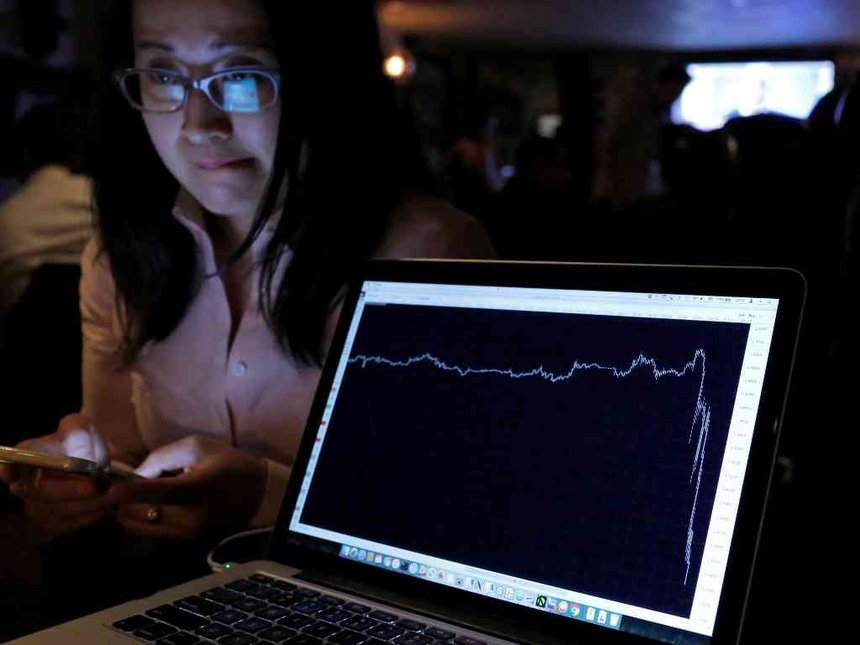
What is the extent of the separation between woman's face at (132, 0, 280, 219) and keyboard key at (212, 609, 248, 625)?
51cm

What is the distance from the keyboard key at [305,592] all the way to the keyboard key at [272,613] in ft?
0.09

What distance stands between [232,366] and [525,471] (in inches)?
20.7

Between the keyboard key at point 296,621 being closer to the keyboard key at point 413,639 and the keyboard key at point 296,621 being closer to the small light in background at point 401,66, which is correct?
the keyboard key at point 413,639

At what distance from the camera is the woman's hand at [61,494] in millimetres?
814

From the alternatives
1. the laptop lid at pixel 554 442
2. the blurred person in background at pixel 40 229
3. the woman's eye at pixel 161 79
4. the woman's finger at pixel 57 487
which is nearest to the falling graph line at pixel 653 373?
the laptop lid at pixel 554 442

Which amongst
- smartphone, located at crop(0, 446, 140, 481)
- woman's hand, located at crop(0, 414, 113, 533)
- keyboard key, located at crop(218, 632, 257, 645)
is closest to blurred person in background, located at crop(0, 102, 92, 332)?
woman's hand, located at crop(0, 414, 113, 533)

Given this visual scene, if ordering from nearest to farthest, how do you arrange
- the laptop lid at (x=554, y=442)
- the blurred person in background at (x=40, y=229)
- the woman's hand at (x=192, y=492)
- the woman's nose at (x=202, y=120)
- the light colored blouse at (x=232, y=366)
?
the laptop lid at (x=554, y=442)
the woman's hand at (x=192, y=492)
the woman's nose at (x=202, y=120)
the light colored blouse at (x=232, y=366)
the blurred person in background at (x=40, y=229)

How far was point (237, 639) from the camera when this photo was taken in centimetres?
60

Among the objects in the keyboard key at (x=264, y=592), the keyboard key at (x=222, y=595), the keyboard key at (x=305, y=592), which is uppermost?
the keyboard key at (x=305, y=592)

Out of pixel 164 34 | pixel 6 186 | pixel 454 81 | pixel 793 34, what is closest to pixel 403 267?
pixel 164 34

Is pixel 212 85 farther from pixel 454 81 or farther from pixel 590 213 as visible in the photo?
pixel 454 81

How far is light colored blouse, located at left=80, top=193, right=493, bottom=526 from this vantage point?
1.06 metres

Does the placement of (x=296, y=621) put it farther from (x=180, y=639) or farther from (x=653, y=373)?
(x=653, y=373)

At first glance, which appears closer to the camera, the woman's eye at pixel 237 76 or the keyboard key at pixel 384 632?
the keyboard key at pixel 384 632
